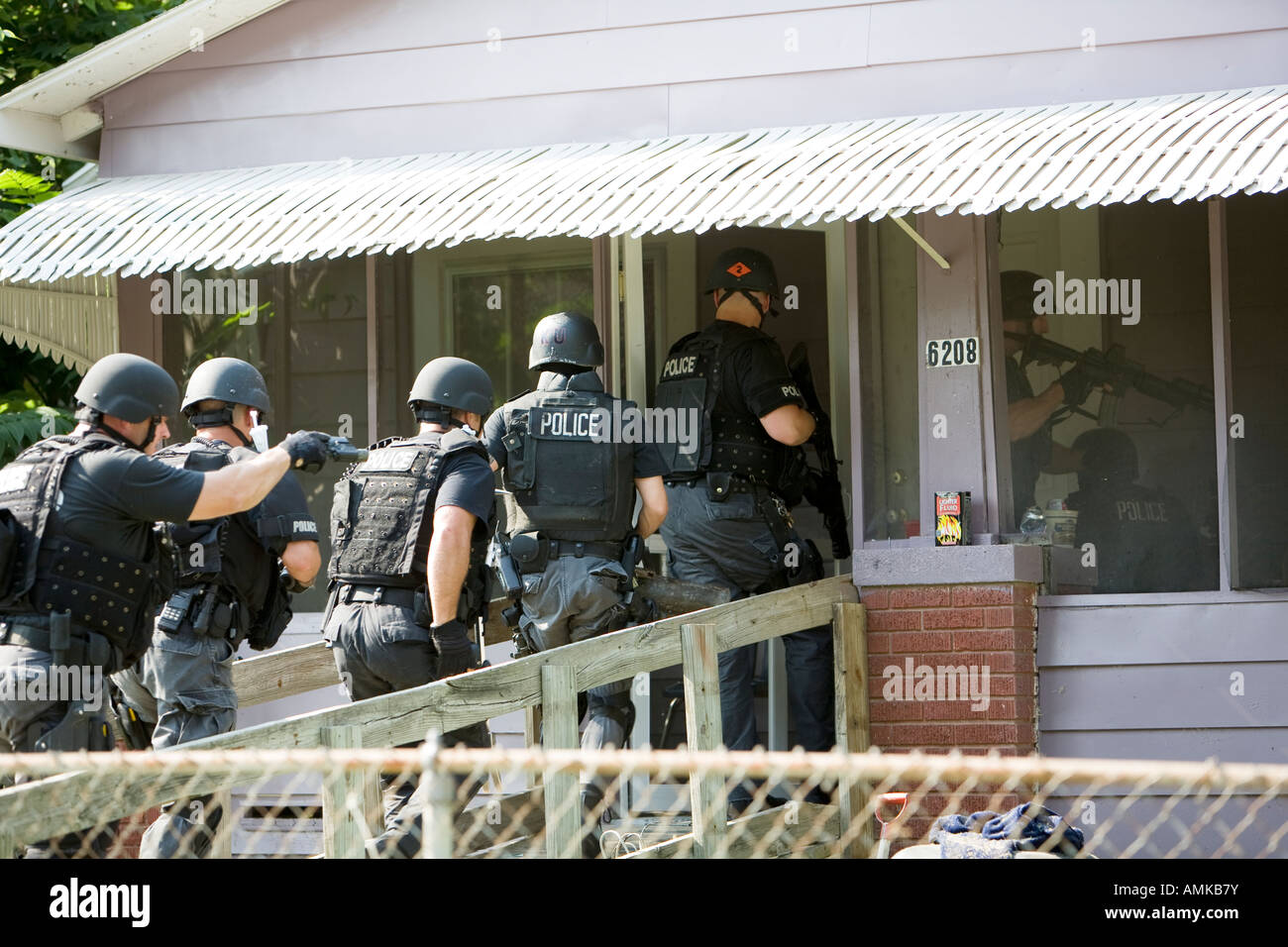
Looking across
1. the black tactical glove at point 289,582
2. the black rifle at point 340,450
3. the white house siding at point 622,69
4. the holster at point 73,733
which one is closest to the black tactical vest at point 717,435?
the white house siding at point 622,69

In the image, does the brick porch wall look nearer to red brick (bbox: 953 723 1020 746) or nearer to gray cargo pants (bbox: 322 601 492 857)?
red brick (bbox: 953 723 1020 746)

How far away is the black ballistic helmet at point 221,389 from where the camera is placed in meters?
6.31

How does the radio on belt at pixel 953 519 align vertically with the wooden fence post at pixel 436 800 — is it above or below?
above

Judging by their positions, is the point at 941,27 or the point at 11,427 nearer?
the point at 941,27

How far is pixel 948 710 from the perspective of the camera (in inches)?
272

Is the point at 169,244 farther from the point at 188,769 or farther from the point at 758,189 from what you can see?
the point at 188,769

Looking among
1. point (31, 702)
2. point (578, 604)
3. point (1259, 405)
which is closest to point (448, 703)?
point (31, 702)

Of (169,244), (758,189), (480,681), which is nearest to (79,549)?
(480,681)

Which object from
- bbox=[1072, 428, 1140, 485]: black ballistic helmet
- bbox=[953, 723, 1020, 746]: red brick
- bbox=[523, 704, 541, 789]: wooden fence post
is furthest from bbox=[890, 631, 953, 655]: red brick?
bbox=[523, 704, 541, 789]: wooden fence post

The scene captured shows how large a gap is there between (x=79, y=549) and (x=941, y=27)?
167 inches

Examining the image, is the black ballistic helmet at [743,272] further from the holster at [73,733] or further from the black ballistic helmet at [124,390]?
the holster at [73,733]

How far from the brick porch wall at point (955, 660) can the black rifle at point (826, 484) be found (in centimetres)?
40

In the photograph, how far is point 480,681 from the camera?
5.38 m
